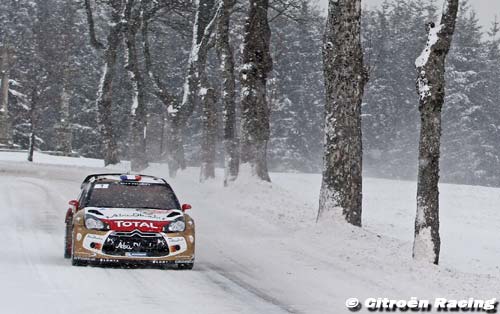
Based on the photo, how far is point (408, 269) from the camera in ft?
45.5

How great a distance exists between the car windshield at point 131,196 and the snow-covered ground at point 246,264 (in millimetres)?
1135

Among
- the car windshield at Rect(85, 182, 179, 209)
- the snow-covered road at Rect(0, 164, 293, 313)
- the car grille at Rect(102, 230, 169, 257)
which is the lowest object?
the snow-covered road at Rect(0, 164, 293, 313)

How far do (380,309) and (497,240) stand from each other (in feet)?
61.6

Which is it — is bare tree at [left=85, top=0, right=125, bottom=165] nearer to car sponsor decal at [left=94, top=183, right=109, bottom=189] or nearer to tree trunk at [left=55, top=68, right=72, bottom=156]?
tree trunk at [left=55, top=68, right=72, bottom=156]

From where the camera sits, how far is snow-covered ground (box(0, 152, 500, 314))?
33.7 ft

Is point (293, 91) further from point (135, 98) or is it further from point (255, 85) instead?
point (255, 85)

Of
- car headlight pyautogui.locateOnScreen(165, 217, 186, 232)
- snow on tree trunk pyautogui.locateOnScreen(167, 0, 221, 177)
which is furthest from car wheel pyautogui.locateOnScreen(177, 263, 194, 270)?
snow on tree trunk pyautogui.locateOnScreen(167, 0, 221, 177)

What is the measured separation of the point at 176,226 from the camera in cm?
1305

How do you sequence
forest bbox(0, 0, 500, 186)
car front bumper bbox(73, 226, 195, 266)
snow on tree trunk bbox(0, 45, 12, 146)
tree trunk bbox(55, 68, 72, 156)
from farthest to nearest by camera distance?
forest bbox(0, 0, 500, 186)
tree trunk bbox(55, 68, 72, 156)
snow on tree trunk bbox(0, 45, 12, 146)
car front bumper bbox(73, 226, 195, 266)

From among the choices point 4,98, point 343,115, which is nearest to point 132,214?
point 343,115

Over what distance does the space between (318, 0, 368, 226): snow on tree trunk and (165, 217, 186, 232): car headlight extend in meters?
6.36

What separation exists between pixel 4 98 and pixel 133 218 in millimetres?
40032

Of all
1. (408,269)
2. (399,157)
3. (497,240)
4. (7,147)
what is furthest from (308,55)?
(408,269)

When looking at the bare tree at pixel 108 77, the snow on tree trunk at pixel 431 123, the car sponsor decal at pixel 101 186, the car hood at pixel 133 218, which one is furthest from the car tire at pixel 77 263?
the bare tree at pixel 108 77
